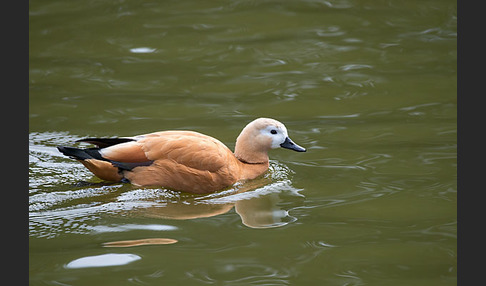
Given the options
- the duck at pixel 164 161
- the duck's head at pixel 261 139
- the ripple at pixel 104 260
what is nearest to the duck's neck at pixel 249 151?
the duck's head at pixel 261 139

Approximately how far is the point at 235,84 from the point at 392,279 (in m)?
5.62

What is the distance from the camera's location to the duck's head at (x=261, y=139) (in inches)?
320

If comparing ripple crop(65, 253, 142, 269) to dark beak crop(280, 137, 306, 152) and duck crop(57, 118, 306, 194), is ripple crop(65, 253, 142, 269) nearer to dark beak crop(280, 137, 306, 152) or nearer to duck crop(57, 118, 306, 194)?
duck crop(57, 118, 306, 194)

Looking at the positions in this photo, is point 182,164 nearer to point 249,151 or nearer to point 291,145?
point 249,151

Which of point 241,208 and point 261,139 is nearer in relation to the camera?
point 241,208

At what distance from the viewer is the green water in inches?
240

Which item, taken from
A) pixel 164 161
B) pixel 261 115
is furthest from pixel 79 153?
pixel 261 115

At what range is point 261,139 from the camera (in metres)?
8.13

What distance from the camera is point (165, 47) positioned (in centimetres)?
1262

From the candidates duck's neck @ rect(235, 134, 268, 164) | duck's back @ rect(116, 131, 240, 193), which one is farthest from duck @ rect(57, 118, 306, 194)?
duck's neck @ rect(235, 134, 268, 164)

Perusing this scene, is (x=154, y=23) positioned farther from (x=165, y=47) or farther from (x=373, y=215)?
(x=373, y=215)

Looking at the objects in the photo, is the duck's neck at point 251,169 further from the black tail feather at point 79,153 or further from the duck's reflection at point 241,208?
the black tail feather at point 79,153

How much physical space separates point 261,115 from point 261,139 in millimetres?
1676

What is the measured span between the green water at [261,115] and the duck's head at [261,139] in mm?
262
